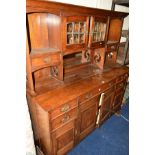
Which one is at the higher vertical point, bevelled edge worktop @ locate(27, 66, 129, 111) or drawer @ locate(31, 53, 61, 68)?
drawer @ locate(31, 53, 61, 68)

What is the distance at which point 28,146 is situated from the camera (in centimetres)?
145

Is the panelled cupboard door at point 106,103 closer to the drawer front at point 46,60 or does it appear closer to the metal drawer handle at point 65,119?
the metal drawer handle at point 65,119

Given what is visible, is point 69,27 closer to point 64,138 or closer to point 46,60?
point 46,60

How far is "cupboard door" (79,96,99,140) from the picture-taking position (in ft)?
5.68

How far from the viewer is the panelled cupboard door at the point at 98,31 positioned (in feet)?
5.57

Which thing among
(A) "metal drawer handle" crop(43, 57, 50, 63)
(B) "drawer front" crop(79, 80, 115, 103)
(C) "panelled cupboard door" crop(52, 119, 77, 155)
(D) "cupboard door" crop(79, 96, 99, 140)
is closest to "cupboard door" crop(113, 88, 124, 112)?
(B) "drawer front" crop(79, 80, 115, 103)

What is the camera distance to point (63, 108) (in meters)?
1.41

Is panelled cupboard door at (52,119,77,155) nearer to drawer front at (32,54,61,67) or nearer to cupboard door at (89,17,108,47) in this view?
drawer front at (32,54,61,67)

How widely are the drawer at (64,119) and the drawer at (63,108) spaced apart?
5 centimetres

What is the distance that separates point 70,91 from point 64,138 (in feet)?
1.83

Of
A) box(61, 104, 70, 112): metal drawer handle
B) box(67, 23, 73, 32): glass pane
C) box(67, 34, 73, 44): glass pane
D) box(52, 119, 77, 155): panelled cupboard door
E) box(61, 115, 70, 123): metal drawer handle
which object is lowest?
box(52, 119, 77, 155): panelled cupboard door

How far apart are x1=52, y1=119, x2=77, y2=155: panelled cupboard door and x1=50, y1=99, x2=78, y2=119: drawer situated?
0.68 ft
